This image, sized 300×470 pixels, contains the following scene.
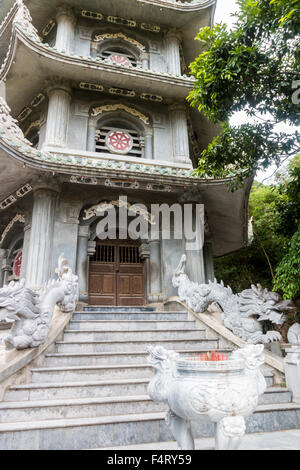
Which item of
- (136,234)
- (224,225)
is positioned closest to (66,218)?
(136,234)

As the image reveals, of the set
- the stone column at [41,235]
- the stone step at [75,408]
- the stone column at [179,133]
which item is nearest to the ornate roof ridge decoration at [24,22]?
the stone column at [41,235]

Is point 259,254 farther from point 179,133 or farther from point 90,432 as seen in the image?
point 90,432

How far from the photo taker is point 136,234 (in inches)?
364

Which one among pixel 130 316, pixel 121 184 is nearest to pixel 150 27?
pixel 121 184

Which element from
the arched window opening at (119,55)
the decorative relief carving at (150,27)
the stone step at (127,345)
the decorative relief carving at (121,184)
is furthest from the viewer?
the decorative relief carving at (150,27)

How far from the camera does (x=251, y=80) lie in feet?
18.4

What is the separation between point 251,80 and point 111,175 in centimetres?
359

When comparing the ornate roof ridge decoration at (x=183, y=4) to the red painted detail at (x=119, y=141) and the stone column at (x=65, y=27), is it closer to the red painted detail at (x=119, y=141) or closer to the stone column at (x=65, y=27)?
the stone column at (x=65, y=27)

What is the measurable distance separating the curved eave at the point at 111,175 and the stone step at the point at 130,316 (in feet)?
10.5

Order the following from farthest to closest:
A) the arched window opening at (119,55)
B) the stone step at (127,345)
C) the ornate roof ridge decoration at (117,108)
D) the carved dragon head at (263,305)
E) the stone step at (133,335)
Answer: the arched window opening at (119,55)
the ornate roof ridge decoration at (117,108)
the carved dragon head at (263,305)
the stone step at (133,335)
the stone step at (127,345)

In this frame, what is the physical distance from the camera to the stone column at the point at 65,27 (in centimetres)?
994

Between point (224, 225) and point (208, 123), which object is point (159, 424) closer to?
point (224, 225)

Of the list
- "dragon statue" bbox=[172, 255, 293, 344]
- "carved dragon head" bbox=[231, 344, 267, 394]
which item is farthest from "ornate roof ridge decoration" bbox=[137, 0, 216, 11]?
"carved dragon head" bbox=[231, 344, 267, 394]

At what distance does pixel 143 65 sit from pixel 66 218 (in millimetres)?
6037
